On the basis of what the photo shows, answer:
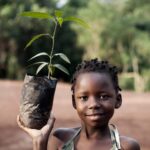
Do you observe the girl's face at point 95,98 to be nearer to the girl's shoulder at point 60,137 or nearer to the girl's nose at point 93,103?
the girl's nose at point 93,103

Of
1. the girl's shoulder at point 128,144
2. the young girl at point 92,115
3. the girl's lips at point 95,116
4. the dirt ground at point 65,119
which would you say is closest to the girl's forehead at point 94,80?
the young girl at point 92,115

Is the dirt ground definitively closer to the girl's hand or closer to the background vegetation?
the girl's hand

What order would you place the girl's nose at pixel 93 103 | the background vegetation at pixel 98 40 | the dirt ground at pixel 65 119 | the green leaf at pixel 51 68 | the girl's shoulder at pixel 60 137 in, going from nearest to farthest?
the girl's nose at pixel 93 103 < the girl's shoulder at pixel 60 137 < the green leaf at pixel 51 68 < the dirt ground at pixel 65 119 < the background vegetation at pixel 98 40

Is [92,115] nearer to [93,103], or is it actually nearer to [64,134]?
[93,103]

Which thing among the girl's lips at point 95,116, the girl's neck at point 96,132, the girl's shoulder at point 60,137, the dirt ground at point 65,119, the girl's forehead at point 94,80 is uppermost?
the girl's forehead at point 94,80

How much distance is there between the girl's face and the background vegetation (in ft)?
74.2

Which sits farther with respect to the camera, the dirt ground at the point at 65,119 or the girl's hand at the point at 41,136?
the dirt ground at the point at 65,119

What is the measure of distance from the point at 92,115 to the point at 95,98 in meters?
0.06

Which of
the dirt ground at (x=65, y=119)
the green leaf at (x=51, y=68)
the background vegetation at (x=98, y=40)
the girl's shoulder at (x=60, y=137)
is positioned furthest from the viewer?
the background vegetation at (x=98, y=40)

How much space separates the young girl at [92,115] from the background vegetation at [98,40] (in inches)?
888

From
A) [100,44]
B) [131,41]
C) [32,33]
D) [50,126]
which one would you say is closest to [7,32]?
[32,33]

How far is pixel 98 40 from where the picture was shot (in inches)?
999

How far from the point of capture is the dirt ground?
712 cm

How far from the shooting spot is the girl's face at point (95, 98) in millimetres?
1514
